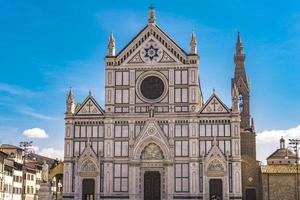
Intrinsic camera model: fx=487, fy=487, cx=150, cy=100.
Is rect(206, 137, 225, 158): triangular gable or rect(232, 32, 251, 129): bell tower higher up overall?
rect(232, 32, 251, 129): bell tower

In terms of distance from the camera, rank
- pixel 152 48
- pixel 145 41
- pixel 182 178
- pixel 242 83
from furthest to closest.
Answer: pixel 242 83
pixel 145 41
pixel 152 48
pixel 182 178

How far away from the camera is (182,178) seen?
53.1 m

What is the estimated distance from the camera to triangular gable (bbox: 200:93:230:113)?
53844 millimetres

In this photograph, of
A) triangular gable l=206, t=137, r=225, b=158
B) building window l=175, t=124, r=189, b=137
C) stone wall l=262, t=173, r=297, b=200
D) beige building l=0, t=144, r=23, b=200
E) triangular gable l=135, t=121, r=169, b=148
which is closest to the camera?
triangular gable l=206, t=137, r=225, b=158

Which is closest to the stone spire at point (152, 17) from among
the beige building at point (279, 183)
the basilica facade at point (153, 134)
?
the basilica facade at point (153, 134)

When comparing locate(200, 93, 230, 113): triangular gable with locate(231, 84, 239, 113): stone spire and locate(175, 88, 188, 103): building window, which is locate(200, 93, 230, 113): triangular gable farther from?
locate(175, 88, 188, 103): building window

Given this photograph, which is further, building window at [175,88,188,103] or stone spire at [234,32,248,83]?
stone spire at [234,32,248,83]

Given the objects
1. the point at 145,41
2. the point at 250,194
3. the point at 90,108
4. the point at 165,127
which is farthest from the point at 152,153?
the point at 250,194

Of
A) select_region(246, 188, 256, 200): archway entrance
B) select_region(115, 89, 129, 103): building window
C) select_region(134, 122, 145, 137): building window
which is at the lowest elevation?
select_region(246, 188, 256, 200): archway entrance

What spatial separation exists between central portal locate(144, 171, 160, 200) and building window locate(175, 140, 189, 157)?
332 centimetres

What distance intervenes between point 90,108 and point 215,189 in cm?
1678

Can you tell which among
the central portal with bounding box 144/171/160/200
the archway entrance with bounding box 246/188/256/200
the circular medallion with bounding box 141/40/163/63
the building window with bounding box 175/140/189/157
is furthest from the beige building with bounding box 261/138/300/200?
the circular medallion with bounding box 141/40/163/63

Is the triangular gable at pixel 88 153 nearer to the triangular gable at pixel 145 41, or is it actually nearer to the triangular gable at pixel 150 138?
the triangular gable at pixel 150 138

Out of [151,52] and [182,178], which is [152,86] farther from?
[182,178]
